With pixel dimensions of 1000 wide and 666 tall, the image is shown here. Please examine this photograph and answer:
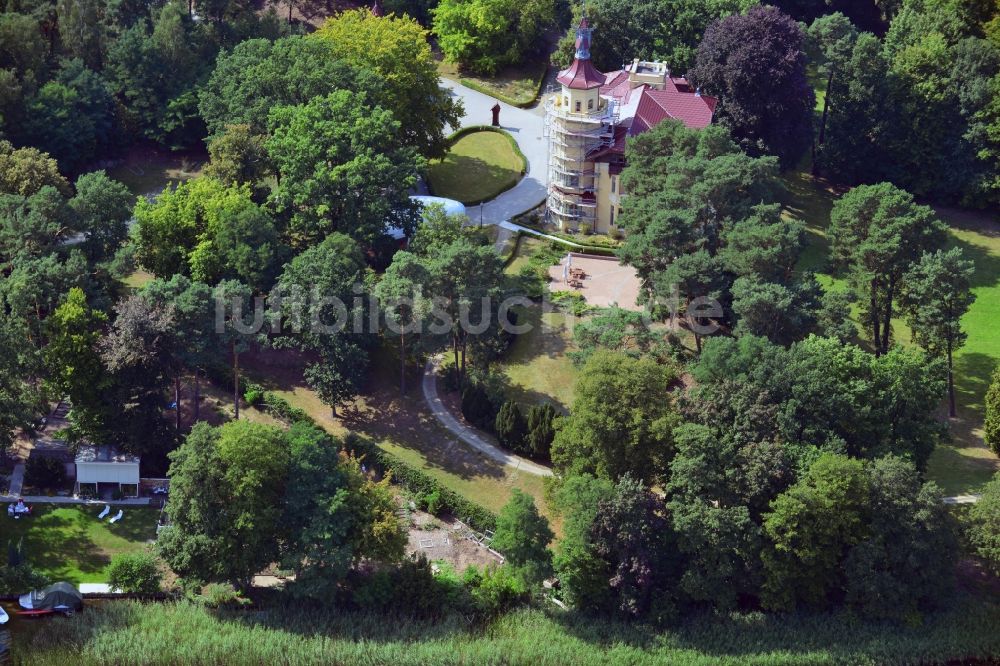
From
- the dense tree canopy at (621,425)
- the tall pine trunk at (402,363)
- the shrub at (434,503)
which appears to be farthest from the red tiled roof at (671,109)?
the shrub at (434,503)

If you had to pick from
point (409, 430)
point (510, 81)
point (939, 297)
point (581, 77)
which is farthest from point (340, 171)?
point (939, 297)

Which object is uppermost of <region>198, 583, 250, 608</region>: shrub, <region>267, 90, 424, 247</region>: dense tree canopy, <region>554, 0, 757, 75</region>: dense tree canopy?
<region>554, 0, 757, 75</region>: dense tree canopy


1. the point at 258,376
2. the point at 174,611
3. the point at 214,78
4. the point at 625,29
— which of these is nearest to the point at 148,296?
the point at 258,376

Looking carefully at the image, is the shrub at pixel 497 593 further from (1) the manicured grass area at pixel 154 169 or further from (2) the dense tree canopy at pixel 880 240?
(1) the manicured grass area at pixel 154 169

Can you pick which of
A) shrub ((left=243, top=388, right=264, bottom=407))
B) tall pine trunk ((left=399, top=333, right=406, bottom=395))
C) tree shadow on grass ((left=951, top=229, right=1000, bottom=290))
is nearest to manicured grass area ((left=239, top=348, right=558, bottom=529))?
tall pine trunk ((left=399, top=333, right=406, bottom=395))

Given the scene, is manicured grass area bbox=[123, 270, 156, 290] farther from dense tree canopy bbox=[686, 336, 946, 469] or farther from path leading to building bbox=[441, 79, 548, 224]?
dense tree canopy bbox=[686, 336, 946, 469]

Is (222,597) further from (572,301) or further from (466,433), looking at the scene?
(572,301)

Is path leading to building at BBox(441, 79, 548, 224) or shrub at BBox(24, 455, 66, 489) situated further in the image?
path leading to building at BBox(441, 79, 548, 224)

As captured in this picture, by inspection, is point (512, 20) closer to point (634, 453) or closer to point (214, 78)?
point (214, 78)
